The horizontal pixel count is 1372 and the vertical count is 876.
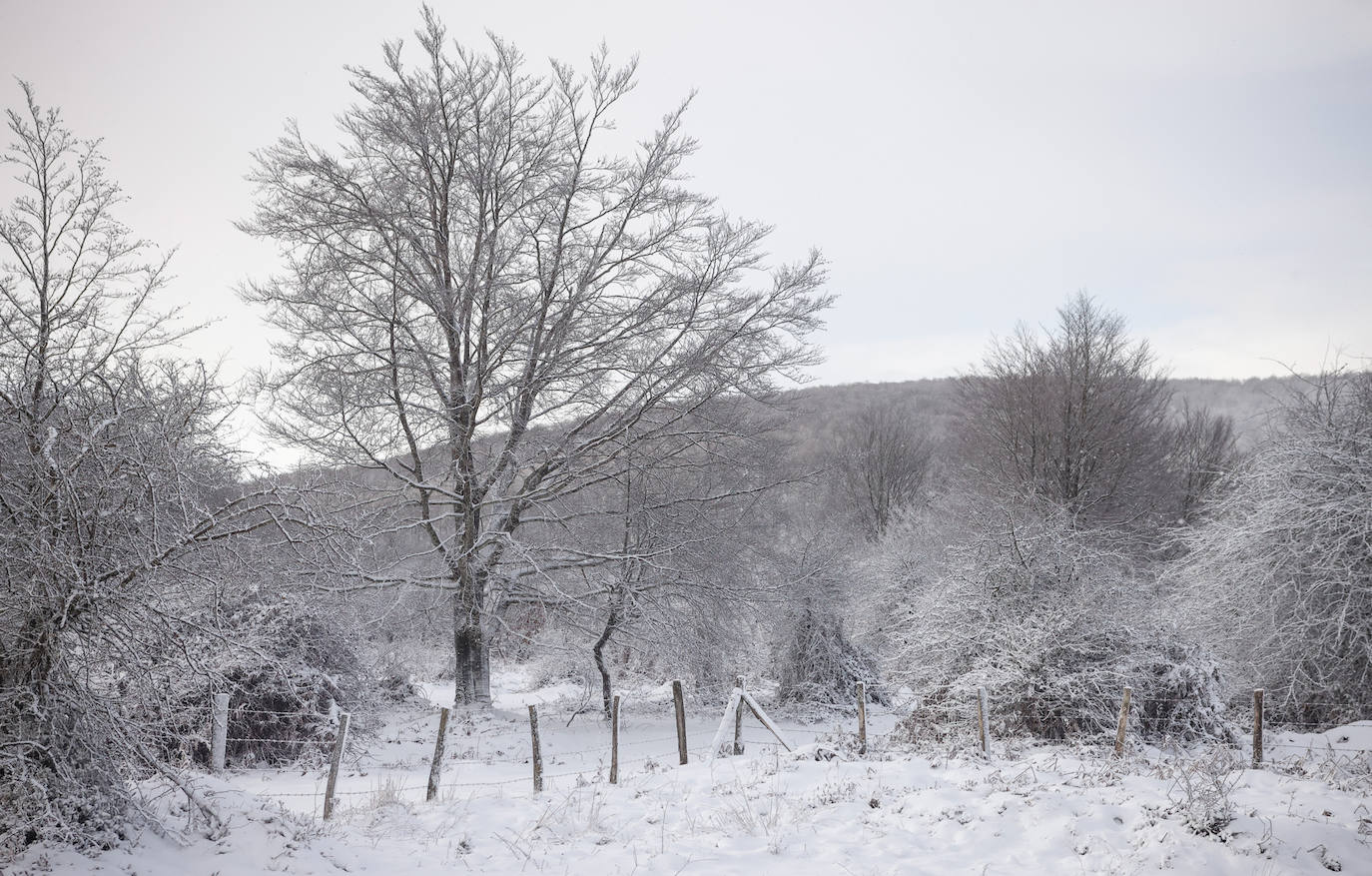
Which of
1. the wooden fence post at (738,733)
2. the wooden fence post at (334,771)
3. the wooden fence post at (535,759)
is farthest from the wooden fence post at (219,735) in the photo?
the wooden fence post at (738,733)

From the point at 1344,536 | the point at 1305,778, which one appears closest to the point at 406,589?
the point at 1305,778

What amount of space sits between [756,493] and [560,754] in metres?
6.36

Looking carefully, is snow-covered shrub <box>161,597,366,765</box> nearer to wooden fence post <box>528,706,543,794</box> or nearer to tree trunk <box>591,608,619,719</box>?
wooden fence post <box>528,706,543,794</box>

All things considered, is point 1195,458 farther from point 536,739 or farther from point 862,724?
point 536,739

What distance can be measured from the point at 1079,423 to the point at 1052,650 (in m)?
13.0

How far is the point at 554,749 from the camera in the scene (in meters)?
12.8

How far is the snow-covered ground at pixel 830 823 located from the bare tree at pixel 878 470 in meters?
25.3

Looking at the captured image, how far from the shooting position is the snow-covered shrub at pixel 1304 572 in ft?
36.3

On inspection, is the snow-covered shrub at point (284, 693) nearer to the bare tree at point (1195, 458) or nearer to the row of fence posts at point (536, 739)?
the row of fence posts at point (536, 739)

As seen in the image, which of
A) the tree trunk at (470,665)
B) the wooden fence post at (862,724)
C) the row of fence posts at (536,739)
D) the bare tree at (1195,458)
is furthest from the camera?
the bare tree at (1195,458)

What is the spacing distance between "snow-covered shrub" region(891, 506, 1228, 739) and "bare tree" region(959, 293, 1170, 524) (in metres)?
9.33

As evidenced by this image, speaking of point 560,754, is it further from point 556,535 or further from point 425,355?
point 425,355

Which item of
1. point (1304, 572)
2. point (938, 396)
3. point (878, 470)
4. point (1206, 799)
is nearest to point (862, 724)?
point (1206, 799)

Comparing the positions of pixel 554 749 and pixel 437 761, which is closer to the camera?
pixel 437 761
